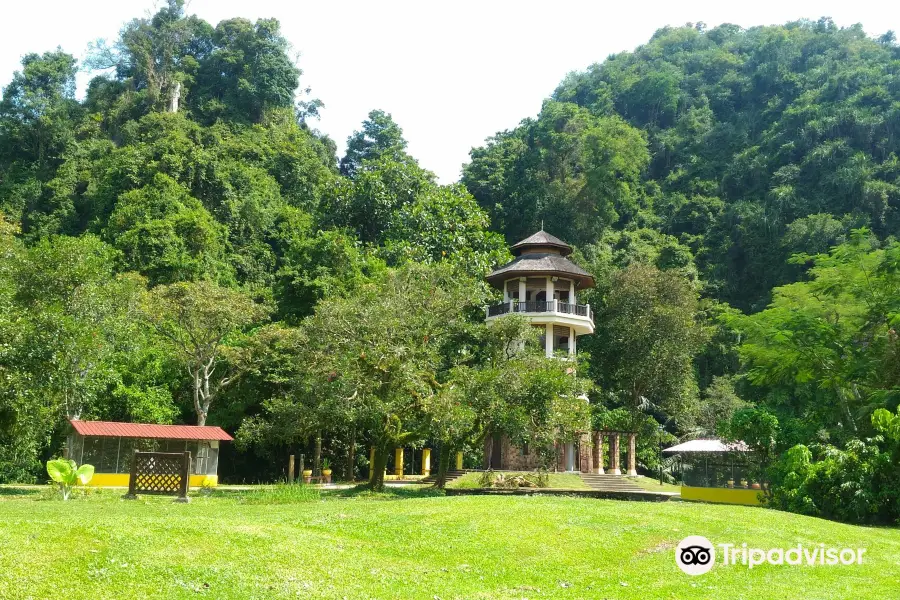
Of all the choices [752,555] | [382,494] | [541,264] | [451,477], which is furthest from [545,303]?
[752,555]

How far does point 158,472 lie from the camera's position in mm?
18719

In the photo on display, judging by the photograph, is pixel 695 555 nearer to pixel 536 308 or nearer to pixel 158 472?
pixel 158 472

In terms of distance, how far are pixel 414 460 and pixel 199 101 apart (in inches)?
1369

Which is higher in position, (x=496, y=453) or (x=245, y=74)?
(x=245, y=74)

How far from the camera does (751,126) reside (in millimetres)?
60938

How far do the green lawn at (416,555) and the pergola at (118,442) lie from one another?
11371mm

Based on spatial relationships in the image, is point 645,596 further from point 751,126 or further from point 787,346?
point 751,126

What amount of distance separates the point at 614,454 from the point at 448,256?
12829 millimetres

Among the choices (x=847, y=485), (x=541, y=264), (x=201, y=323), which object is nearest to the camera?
(x=847, y=485)

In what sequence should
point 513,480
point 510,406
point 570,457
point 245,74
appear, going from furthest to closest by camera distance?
point 245,74
point 570,457
point 513,480
point 510,406

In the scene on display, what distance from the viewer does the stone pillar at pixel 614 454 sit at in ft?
123

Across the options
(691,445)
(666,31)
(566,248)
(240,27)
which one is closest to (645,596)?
(691,445)

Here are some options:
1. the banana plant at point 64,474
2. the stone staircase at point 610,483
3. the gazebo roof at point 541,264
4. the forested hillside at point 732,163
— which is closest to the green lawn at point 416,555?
the banana plant at point 64,474

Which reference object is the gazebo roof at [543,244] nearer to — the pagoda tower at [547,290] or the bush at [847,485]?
the pagoda tower at [547,290]
